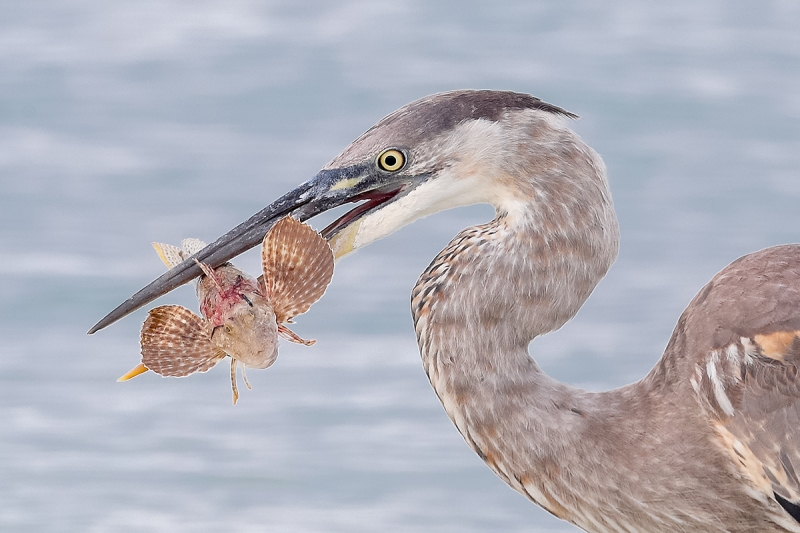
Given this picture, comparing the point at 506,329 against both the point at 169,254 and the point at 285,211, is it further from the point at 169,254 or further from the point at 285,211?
the point at 169,254

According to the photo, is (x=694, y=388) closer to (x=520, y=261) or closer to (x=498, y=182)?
(x=520, y=261)

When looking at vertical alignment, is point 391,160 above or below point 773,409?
above

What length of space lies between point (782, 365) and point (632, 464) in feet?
1.51

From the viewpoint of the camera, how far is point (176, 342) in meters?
2.69

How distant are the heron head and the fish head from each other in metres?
0.27

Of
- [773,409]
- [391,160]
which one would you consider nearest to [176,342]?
[391,160]

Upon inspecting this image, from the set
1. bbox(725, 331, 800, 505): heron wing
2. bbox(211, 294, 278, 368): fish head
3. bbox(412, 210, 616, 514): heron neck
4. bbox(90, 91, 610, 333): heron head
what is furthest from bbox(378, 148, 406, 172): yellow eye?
bbox(725, 331, 800, 505): heron wing

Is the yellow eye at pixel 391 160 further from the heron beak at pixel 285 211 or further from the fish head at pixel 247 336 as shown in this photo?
the fish head at pixel 247 336

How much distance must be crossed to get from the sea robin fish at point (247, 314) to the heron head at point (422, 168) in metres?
0.15

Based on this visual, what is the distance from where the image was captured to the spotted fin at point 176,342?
2688 millimetres

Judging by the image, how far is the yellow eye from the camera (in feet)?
9.47

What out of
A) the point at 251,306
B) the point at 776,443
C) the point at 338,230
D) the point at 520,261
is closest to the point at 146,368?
the point at 251,306

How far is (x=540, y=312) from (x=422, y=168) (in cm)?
48

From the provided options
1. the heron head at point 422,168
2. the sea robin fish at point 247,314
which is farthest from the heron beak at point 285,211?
the sea robin fish at point 247,314
